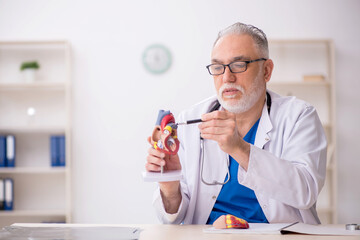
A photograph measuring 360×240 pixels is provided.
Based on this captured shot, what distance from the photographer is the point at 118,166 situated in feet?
16.4

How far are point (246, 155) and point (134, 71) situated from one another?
3366 mm

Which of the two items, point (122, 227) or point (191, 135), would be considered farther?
point (191, 135)

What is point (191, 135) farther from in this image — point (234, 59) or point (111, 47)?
point (111, 47)

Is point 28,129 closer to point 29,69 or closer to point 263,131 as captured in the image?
point 29,69

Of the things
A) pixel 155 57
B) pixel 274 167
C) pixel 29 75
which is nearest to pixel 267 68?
pixel 274 167

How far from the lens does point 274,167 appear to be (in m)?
1.81

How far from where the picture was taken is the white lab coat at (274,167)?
1.81 m

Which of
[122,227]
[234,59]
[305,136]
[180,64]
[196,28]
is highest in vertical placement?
[196,28]

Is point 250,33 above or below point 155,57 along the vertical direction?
below

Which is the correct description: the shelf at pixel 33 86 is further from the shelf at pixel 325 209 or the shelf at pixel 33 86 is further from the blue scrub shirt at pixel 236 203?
the blue scrub shirt at pixel 236 203

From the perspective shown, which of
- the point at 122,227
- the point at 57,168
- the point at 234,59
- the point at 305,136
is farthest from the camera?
the point at 57,168

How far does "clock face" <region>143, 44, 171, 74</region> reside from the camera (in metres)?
5.01

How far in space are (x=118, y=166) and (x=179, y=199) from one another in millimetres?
3019

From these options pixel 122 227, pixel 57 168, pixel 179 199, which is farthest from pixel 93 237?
pixel 57 168
